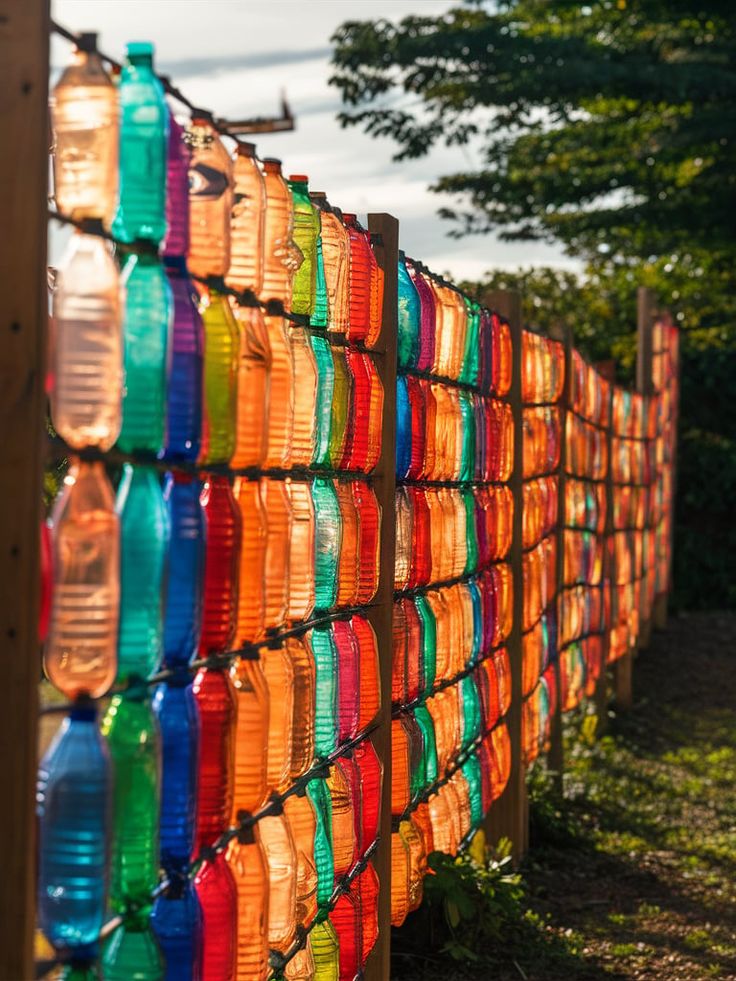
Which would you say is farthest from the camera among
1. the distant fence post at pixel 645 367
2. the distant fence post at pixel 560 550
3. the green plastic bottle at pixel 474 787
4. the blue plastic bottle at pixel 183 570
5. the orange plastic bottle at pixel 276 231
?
the distant fence post at pixel 645 367

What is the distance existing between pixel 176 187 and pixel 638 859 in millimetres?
5251

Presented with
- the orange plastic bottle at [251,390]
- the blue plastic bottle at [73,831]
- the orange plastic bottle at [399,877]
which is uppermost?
the orange plastic bottle at [251,390]

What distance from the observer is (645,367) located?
1248 centimetres

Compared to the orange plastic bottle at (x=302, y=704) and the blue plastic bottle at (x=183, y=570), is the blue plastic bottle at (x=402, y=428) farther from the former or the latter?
the blue plastic bottle at (x=183, y=570)

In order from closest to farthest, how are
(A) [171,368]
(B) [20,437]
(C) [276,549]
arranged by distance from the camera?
1. (B) [20,437]
2. (A) [171,368]
3. (C) [276,549]

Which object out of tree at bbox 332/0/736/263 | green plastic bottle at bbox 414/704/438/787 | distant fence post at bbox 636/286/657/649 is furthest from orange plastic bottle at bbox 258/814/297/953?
tree at bbox 332/0/736/263

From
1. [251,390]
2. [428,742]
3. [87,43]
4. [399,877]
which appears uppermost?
[87,43]

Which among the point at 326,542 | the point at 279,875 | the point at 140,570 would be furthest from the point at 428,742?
the point at 140,570

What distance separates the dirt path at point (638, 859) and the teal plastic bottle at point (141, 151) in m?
3.41

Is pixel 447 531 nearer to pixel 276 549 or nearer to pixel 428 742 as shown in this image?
pixel 428 742

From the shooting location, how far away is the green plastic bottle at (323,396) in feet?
10.5

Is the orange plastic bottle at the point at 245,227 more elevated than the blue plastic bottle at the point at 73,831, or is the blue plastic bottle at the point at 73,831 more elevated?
the orange plastic bottle at the point at 245,227

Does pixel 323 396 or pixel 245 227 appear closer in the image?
pixel 245 227

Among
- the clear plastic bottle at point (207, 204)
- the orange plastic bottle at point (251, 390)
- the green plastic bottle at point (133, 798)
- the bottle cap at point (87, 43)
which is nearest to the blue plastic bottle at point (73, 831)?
the green plastic bottle at point (133, 798)
